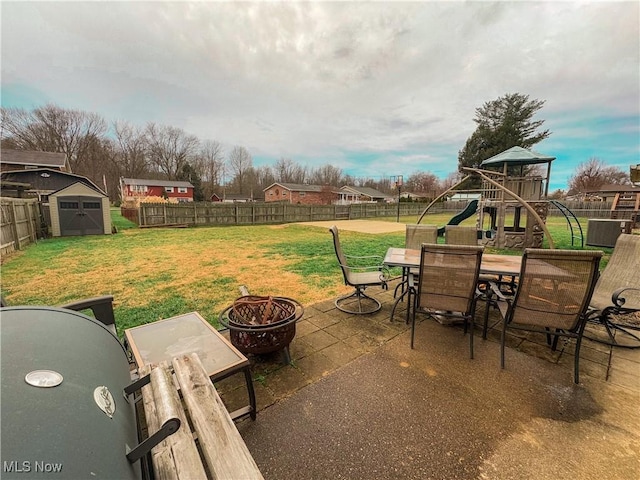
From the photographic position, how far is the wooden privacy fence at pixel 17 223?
727 centimetres

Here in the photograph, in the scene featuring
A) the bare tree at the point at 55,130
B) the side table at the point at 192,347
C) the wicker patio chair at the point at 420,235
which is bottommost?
the side table at the point at 192,347

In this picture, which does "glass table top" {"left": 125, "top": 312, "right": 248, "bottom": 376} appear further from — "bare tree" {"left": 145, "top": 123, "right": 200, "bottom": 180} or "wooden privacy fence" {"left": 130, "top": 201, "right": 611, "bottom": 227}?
"bare tree" {"left": 145, "top": 123, "right": 200, "bottom": 180}

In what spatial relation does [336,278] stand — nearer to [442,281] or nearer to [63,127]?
[442,281]

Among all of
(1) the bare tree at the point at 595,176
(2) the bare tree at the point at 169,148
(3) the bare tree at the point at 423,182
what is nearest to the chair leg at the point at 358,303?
(2) the bare tree at the point at 169,148

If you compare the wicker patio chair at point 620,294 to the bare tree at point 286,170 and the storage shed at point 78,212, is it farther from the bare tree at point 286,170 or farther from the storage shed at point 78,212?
the bare tree at point 286,170

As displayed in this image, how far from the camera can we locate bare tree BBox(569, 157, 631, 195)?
37750 mm

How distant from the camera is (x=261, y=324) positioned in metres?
2.38

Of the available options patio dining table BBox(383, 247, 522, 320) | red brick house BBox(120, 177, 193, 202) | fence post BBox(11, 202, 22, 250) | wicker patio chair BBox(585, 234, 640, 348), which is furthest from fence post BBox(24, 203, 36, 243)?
red brick house BBox(120, 177, 193, 202)

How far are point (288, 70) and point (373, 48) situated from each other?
448 centimetres

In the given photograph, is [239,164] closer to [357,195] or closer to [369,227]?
[357,195]

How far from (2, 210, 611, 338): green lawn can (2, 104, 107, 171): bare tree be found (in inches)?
1222

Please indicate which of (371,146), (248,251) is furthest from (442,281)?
(371,146)

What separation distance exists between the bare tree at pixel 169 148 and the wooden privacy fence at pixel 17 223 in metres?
32.4

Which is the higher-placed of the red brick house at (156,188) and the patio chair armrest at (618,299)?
the red brick house at (156,188)
